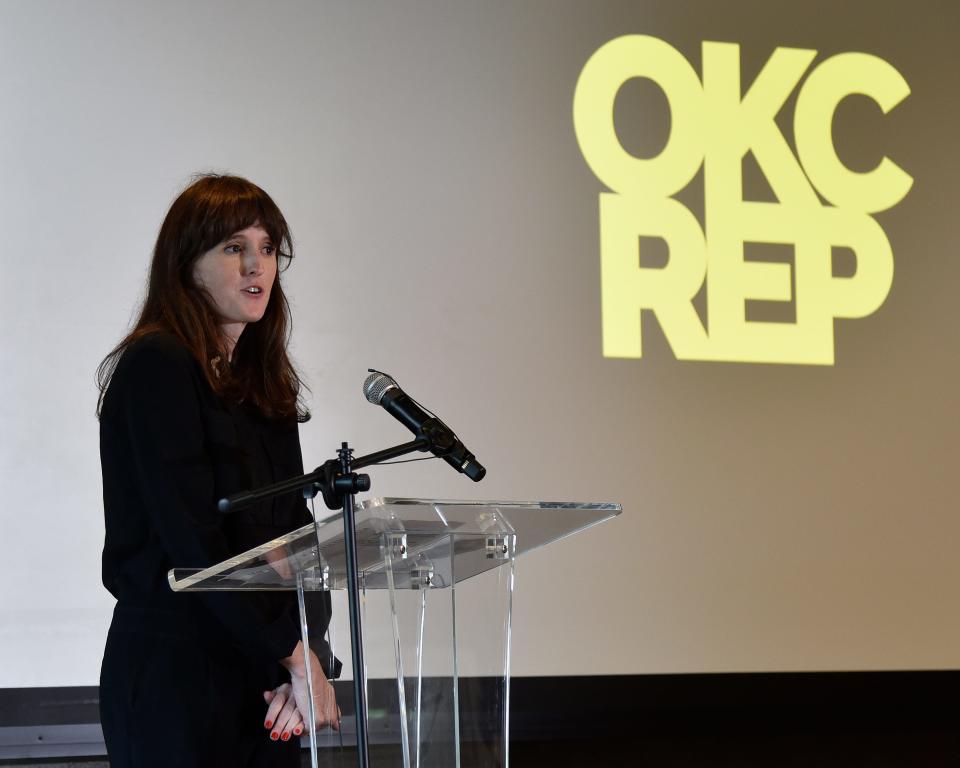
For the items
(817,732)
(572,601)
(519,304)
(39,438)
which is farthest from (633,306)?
(39,438)

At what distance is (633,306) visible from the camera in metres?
4.34

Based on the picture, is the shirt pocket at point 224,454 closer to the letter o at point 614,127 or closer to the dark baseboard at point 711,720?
the dark baseboard at point 711,720

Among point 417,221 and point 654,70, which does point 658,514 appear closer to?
point 417,221

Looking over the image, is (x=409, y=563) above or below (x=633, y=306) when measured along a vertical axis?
below

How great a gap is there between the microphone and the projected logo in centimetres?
288

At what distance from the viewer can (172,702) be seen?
1.61 meters

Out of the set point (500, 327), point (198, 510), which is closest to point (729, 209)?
point (500, 327)

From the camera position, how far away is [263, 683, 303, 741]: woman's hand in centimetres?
167

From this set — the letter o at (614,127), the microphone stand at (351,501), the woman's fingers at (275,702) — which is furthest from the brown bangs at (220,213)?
the letter o at (614,127)

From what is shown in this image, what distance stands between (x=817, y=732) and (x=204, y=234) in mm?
3502

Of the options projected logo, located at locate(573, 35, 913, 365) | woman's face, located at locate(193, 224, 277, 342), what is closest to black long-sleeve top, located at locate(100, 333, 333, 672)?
woman's face, located at locate(193, 224, 277, 342)

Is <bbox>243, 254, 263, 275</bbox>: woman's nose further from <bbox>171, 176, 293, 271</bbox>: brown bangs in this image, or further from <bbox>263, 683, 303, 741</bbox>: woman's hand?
<bbox>263, 683, 303, 741</bbox>: woman's hand

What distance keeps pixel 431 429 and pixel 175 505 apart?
17.3 inches

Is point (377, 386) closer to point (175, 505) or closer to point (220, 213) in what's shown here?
point (175, 505)
